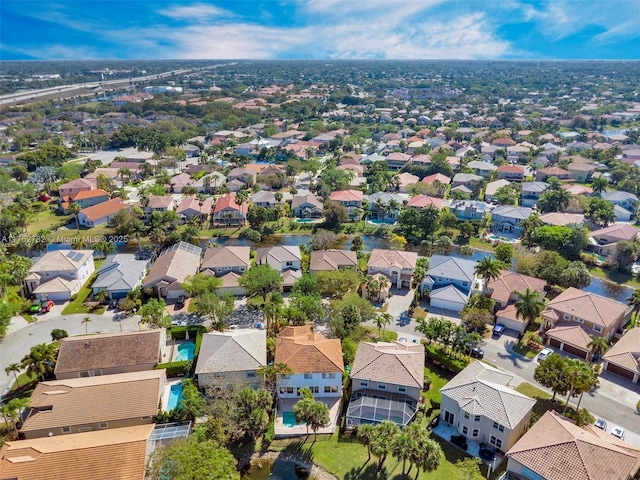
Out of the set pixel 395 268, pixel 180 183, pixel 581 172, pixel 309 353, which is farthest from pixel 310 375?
pixel 581 172

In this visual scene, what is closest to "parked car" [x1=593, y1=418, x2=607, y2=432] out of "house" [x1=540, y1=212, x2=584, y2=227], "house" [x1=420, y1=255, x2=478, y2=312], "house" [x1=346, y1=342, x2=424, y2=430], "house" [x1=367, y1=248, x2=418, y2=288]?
"house" [x1=346, y1=342, x2=424, y2=430]

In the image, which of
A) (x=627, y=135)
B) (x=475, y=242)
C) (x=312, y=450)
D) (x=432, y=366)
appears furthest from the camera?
(x=627, y=135)

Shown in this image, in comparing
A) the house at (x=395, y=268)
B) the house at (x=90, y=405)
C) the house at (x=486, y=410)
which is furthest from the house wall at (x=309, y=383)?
the house at (x=395, y=268)

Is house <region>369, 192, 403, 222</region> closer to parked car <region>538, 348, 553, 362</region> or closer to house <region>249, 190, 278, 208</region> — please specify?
house <region>249, 190, 278, 208</region>

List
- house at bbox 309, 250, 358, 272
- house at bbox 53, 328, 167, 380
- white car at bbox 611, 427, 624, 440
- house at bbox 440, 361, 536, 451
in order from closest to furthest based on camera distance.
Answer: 1. house at bbox 440, 361, 536, 451
2. white car at bbox 611, 427, 624, 440
3. house at bbox 53, 328, 167, 380
4. house at bbox 309, 250, 358, 272

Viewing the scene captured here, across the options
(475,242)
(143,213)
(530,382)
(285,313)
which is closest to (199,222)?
(143,213)

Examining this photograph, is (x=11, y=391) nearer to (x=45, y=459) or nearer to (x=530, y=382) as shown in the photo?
(x=45, y=459)

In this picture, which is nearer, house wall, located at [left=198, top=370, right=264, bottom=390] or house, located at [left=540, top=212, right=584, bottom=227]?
house wall, located at [left=198, top=370, right=264, bottom=390]
